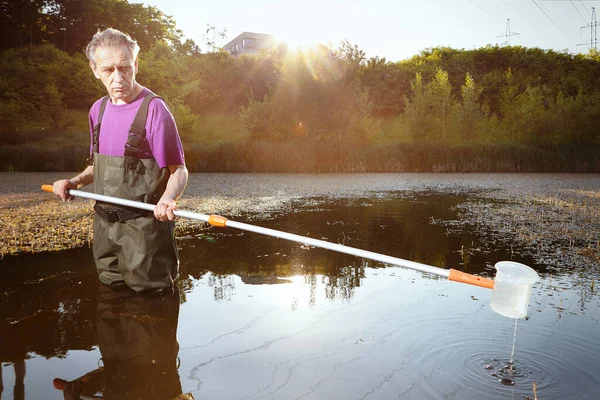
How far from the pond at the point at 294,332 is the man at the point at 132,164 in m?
0.42

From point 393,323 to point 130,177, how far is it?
2037mm

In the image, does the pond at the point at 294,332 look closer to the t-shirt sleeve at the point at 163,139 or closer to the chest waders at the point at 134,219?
the chest waders at the point at 134,219

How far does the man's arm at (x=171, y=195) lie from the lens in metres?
3.04

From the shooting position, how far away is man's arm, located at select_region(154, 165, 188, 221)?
304cm

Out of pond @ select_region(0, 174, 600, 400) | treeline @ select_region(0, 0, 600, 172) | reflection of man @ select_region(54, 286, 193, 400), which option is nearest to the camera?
reflection of man @ select_region(54, 286, 193, 400)

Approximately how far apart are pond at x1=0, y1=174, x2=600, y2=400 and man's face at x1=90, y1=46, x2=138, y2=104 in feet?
4.62

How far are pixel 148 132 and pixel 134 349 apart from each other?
1.31 m

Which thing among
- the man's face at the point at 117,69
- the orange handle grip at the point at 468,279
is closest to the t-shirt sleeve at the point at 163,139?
the man's face at the point at 117,69

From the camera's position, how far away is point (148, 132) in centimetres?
324

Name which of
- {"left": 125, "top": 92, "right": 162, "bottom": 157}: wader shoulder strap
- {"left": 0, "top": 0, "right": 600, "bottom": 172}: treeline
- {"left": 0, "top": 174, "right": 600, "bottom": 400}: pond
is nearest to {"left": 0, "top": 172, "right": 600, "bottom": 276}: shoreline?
{"left": 0, "top": 174, "right": 600, "bottom": 400}: pond

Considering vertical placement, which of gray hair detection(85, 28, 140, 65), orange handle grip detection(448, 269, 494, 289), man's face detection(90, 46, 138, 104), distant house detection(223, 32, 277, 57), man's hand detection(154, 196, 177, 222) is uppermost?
distant house detection(223, 32, 277, 57)

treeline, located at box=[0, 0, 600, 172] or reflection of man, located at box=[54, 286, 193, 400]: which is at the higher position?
treeline, located at box=[0, 0, 600, 172]

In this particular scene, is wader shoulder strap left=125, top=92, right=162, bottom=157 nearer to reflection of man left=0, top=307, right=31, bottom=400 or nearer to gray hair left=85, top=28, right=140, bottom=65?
gray hair left=85, top=28, right=140, bottom=65

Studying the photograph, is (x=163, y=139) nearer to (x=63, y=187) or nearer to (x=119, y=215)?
(x=119, y=215)
